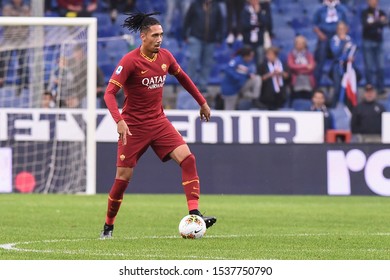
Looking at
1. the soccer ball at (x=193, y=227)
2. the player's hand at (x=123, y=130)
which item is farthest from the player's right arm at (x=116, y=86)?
the soccer ball at (x=193, y=227)

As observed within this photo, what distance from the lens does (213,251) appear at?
10203mm

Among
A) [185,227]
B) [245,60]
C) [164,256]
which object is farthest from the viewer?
[245,60]

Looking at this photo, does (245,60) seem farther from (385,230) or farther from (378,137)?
(385,230)

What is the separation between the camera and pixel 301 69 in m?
25.5

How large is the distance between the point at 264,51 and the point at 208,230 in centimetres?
1306

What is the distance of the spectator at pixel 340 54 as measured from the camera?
25.7 meters

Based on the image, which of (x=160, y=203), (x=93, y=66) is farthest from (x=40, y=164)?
(x=160, y=203)

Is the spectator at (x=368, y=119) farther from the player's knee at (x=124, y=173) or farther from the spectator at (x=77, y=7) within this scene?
the player's knee at (x=124, y=173)

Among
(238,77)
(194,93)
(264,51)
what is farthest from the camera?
(264,51)

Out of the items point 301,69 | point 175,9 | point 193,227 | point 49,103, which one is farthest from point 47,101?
point 193,227

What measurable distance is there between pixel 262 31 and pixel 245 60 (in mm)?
1084

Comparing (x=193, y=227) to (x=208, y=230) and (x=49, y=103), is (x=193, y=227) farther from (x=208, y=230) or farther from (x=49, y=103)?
(x=49, y=103)

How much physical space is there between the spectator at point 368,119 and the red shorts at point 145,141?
1248cm

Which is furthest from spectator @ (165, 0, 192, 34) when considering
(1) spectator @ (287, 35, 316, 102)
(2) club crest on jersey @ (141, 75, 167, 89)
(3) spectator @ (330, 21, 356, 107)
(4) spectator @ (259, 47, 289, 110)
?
(2) club crest on jersey @ (141, 75, 167, 89)
